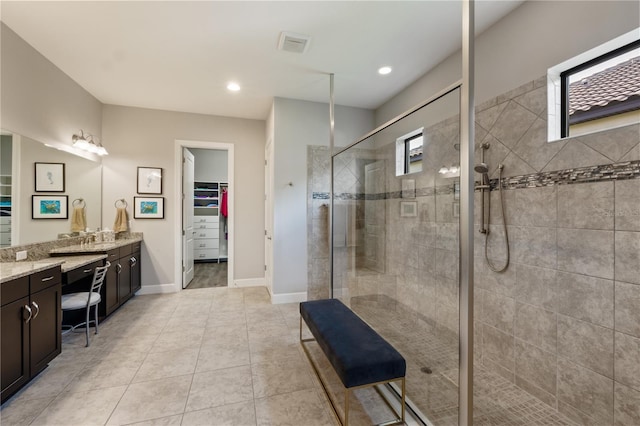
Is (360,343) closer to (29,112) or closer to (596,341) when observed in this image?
(596,341)

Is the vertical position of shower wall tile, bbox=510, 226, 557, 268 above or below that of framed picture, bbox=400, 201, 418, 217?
below

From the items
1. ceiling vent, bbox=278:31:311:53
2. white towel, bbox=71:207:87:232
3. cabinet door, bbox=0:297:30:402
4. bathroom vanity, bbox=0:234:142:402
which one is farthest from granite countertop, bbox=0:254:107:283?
ceiling vent, bbox=278:31:311:53

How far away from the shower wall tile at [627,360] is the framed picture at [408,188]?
1513 mm

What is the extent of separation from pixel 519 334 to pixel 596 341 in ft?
1.54

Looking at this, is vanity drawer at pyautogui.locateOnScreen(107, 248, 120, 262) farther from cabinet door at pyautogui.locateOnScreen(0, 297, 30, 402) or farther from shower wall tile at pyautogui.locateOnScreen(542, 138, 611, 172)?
shower wall tile at pyautogui.locateOnScreen(542, 138, 611, 172)

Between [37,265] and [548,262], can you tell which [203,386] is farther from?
[548,262]

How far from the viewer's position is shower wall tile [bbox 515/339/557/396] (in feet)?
5.84

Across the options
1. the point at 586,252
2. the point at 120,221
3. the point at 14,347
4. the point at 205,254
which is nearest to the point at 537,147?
the point at 586,252

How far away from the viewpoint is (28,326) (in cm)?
193

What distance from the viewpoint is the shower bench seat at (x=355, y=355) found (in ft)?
5.04

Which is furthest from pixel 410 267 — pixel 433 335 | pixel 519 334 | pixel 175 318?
pixel 175 318

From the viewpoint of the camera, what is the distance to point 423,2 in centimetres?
205

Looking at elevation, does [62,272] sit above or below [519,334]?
above

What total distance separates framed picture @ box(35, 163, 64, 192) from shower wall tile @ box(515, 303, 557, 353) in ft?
14.8
